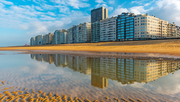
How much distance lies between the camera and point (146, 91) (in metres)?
6.71

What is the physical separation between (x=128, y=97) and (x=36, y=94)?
4988mm

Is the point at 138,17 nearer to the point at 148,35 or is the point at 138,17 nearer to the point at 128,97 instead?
the point at 148,35

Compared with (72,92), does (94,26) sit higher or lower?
higher

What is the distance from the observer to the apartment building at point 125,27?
103250 mm

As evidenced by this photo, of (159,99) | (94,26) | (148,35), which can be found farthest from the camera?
(94,26)

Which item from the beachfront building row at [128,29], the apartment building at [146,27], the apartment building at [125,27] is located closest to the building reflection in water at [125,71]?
the beachfront building row at [128,29]

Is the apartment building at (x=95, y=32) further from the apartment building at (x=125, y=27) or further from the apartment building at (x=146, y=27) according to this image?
the apartment building at (x=146, y=27)

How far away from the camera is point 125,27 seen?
108000 millimetres

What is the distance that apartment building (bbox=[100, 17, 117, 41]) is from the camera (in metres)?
117

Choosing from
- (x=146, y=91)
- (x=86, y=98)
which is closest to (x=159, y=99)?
(x=146, y=91)

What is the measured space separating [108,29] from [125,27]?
19.0 meters

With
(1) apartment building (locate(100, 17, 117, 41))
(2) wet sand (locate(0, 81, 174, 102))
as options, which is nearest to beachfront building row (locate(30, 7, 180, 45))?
(1) apartment building (locate(100, 17, 117, 41))

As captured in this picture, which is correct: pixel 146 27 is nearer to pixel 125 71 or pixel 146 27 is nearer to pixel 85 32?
pixel 85 32

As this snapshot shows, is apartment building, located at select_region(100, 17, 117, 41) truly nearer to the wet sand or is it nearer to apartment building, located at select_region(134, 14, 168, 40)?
apartment building, located at select_region(134, 14, 168, 40)
